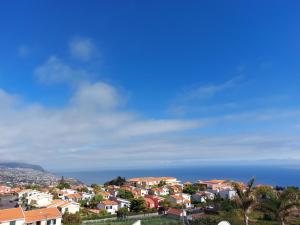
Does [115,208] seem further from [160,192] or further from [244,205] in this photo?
[244,205]

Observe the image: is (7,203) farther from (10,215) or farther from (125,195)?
(125,195)

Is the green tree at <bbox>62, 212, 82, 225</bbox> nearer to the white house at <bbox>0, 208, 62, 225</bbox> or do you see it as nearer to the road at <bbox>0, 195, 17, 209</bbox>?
the white house at <bbox>0, 208, 62, 225</bbox>

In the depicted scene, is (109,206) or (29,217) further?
(109,206)

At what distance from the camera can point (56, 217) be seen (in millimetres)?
39781

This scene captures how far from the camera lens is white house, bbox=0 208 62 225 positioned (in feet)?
118

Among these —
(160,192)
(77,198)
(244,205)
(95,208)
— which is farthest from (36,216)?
(160,192)

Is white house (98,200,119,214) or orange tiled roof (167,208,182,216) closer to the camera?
orange tiled roof (167,208,182,216)

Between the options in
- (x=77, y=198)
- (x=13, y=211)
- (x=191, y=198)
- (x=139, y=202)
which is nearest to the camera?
(x=13, y=211)

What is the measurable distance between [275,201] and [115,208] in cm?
3875

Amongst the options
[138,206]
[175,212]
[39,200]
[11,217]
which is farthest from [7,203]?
[175,212]

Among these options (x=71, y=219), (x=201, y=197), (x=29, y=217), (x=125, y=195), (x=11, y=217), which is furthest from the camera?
(x=201, y=197)

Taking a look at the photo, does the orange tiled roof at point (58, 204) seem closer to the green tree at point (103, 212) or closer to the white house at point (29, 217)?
the green tree at point (103, 212)

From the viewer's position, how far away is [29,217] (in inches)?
1507

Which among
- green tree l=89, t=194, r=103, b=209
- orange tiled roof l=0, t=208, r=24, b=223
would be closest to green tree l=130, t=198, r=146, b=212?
green tree l=89, t=194, r=103, b=209
